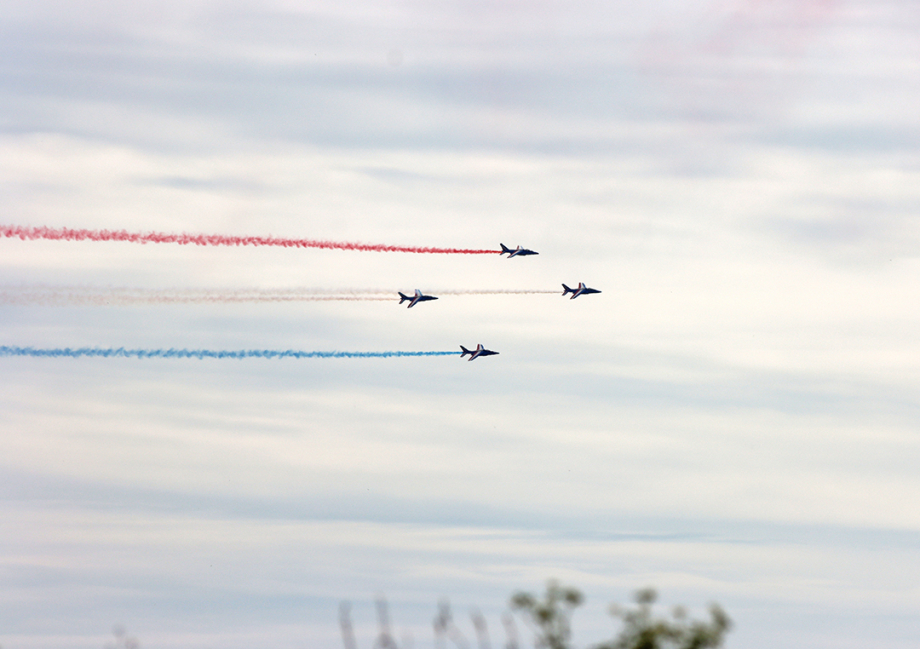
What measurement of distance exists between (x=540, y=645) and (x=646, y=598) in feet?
44.0

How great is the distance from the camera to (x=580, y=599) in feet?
365

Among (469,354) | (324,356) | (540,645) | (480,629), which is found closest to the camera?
(480,629)

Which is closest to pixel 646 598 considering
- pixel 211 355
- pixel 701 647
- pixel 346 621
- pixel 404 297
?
pixel 701 647

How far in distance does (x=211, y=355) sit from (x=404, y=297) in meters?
48.7

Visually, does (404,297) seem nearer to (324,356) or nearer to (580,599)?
(324,356)

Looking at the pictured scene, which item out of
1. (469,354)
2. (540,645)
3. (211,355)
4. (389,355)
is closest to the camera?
(540,645)

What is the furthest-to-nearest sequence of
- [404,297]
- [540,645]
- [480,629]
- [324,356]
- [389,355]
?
[404,297] < [389,355] < [324,356] < [540,645] < [480,629]

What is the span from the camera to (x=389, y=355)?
534 feet

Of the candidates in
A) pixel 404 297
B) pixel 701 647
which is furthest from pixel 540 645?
pixel 404 297

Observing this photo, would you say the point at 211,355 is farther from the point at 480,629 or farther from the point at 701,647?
the point at 701,647

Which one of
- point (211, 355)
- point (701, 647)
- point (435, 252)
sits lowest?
point (701, 647)

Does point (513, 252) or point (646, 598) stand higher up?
point (513, 252)

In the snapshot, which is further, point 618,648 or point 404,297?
point 404,297

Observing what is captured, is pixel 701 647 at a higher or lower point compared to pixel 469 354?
lower
